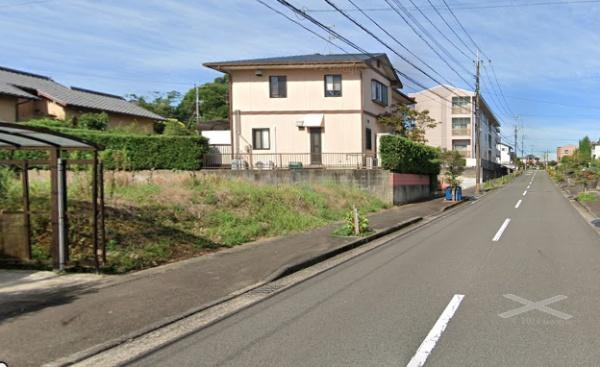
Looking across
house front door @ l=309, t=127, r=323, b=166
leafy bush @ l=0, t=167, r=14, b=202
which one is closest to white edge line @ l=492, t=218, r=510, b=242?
leafy bush @ l=0, t=167, r=14, b=202

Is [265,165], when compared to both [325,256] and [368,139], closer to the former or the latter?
[368,139]

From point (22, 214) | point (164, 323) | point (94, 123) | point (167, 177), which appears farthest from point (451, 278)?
point (94, 123)

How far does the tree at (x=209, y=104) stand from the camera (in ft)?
235

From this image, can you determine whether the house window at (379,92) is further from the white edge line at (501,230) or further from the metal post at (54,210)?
the metal post at (54,210)

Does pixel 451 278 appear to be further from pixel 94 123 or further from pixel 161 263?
pixel 94 123

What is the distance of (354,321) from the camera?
5859mm

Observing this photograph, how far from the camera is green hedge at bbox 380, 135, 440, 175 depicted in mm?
26250

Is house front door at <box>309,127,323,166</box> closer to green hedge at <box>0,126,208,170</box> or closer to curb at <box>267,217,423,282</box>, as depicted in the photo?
green hedge at <box>0,126,208,170</box>

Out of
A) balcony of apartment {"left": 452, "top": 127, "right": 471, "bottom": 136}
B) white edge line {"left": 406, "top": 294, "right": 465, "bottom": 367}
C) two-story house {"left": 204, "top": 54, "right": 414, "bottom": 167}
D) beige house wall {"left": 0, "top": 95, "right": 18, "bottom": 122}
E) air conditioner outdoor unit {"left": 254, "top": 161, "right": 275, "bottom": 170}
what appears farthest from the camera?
balcony of apartment {"left": 452, "top": 127, "right": 471, "bottom": 136}

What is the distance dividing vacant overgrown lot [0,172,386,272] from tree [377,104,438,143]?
17280 mm

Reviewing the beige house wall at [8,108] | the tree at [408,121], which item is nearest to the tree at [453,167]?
the tree at [408,121]

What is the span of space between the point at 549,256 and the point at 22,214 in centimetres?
1035

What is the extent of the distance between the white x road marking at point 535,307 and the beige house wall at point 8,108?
92.9 feet

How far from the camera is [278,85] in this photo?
3153 centimetres
